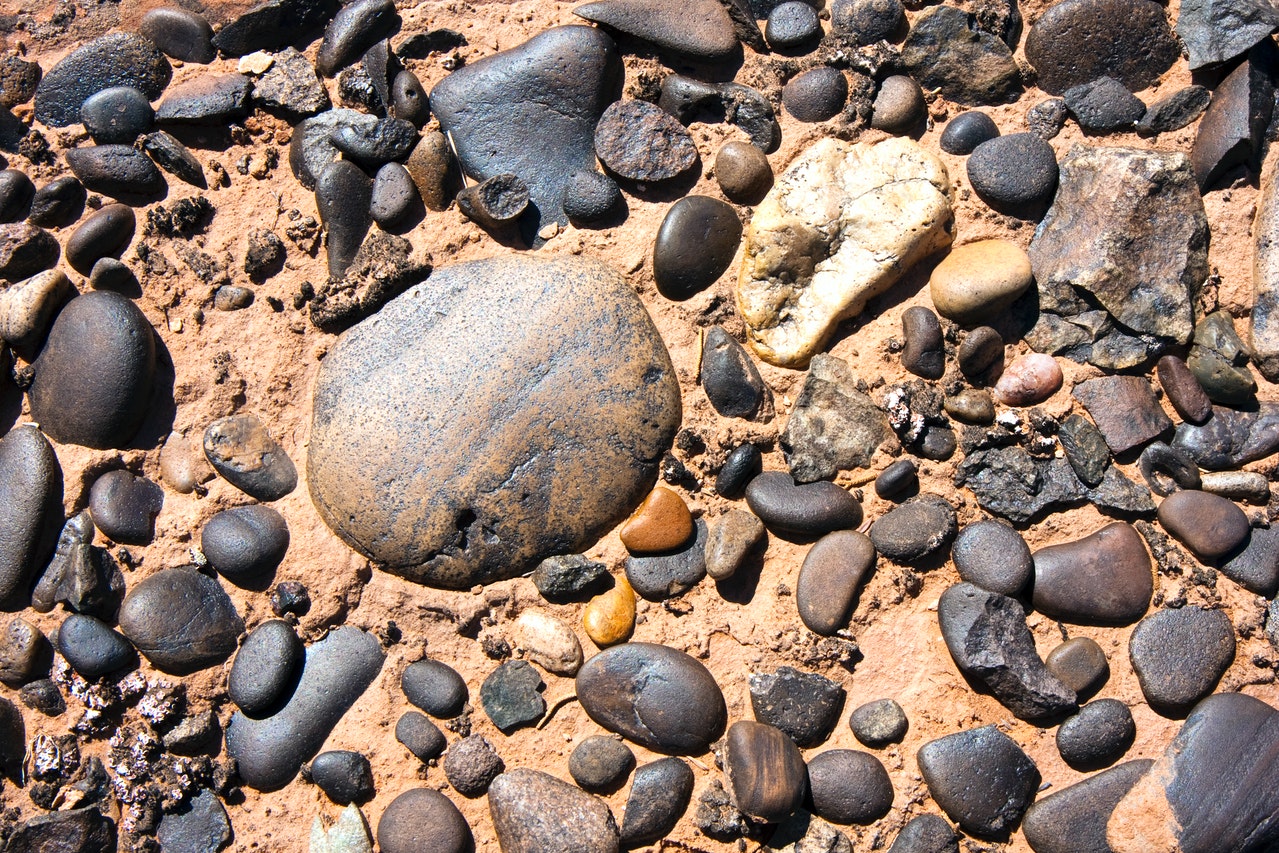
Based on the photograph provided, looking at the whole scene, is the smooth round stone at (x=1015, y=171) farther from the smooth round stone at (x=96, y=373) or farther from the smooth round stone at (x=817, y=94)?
the smooth round stone at (x=96, y=373)

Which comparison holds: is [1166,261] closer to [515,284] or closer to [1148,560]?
[1148,560]

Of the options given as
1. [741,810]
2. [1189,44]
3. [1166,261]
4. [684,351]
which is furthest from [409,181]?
[1189,44]

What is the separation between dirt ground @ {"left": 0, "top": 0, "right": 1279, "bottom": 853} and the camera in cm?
260

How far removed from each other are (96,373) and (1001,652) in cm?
304

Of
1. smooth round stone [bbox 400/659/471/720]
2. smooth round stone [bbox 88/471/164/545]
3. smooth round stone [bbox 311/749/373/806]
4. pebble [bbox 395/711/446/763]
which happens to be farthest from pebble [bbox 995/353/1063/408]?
smooth round stone [bbox 88/471/164/545]

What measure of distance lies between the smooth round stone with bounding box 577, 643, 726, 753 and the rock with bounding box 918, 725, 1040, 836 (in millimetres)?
643

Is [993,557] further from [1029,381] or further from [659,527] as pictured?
[659,527]

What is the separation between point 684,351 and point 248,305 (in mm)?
1604

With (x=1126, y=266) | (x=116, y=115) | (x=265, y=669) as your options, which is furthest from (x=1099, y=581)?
(x=116, y=115)

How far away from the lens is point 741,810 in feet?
8.01

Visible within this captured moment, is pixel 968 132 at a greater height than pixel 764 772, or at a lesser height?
greater

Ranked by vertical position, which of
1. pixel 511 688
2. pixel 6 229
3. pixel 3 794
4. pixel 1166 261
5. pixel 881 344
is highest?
pixel 6 229

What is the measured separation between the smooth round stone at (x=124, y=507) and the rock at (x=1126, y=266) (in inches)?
119

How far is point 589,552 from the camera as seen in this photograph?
279 cm
